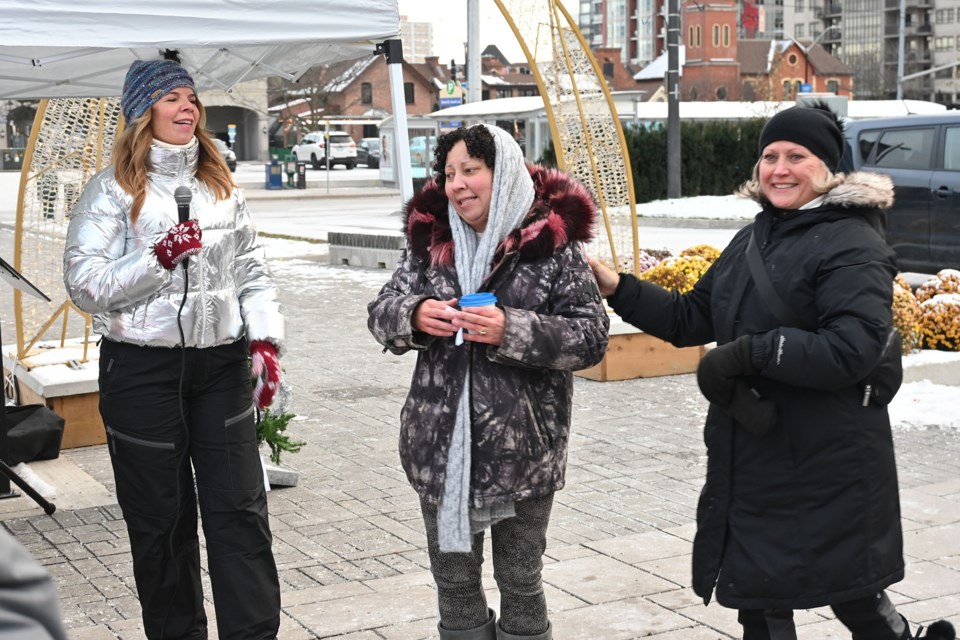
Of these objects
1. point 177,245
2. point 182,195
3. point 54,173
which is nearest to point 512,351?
point 177,245

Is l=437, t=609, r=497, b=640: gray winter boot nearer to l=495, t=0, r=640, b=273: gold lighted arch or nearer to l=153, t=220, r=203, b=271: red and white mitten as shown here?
l=153, t=220, r=203, b=271: red and white mitten

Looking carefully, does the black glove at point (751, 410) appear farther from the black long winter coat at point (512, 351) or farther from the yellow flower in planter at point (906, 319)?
the yellow flower in planter at point (906, 319)

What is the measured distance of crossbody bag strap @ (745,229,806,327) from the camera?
126 inches

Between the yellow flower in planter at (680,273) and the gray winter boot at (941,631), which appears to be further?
the yellow flower in planter at (680,273)

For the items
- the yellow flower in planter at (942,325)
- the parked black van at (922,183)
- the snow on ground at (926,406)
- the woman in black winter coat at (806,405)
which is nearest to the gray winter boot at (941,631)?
the woman in black winter coat at (806,405)

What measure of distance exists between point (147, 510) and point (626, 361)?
5.63m

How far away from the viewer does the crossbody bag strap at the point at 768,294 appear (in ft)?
10.5

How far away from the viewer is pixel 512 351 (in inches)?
132

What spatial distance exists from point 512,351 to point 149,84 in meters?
1.42

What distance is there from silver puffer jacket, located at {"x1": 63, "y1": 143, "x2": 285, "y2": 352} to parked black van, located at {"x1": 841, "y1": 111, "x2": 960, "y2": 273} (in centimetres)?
940

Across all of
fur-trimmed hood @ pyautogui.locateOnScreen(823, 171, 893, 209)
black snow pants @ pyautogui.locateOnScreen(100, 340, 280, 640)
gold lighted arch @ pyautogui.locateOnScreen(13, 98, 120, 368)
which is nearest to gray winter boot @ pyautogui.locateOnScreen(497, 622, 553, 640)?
black snow pants @ pyautogui.locateOnScreen(100, 340, 280, 640)

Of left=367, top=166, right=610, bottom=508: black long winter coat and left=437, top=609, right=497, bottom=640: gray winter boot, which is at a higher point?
left=367, top=166, right=610, bottom=508: black long winter coat

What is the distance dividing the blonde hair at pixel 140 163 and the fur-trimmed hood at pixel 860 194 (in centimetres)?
185

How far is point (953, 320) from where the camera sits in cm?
920
